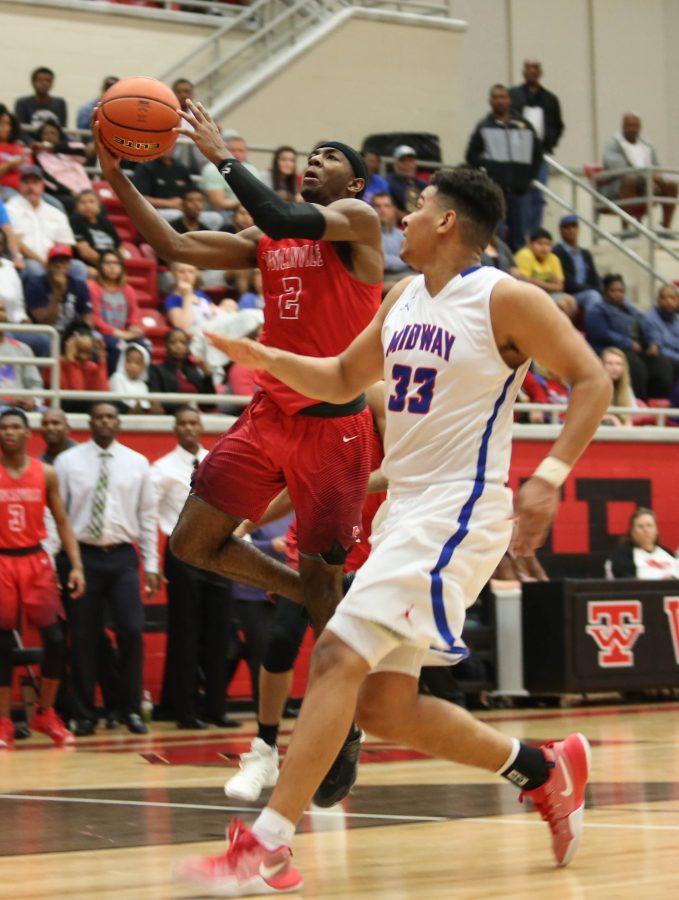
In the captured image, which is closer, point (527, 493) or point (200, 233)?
point (527, 493)

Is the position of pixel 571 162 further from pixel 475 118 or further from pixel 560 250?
pixel 560 250

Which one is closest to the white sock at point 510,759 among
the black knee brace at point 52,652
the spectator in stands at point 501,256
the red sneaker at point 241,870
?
the red sneaker at point 241,870

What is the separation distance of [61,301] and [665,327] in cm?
698

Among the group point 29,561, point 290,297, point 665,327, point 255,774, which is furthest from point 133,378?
point 665,327

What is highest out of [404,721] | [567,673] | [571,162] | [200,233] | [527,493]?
[571,162]

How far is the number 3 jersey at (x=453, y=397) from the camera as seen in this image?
172 inches

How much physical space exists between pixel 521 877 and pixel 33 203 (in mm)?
9718

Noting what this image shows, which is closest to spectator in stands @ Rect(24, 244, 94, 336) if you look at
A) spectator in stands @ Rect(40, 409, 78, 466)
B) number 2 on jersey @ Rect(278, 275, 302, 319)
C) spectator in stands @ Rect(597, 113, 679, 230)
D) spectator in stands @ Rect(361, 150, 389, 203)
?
spectator in stands @ Rect(40, 409, 78, 466)

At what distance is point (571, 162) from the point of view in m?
21.4

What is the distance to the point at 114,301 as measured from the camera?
12.5 metres

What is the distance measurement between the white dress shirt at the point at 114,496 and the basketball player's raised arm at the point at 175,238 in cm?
462

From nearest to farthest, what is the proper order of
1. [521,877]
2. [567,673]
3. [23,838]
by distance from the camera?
[521,877] < [23,838] < [567,673]

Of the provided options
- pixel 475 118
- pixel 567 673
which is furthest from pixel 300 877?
pixel 475 118

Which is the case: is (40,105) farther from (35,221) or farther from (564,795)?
(564,795)
